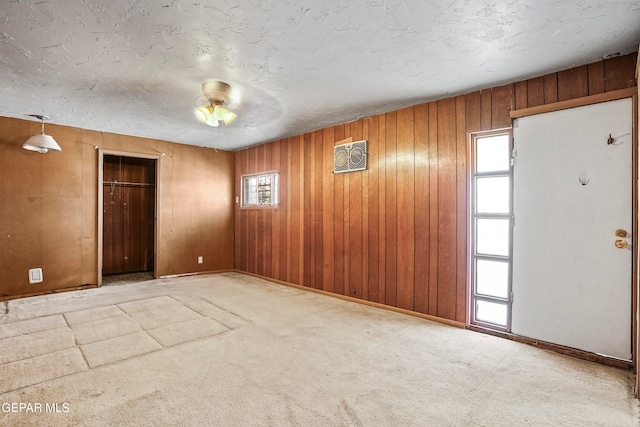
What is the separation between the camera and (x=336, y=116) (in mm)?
3990

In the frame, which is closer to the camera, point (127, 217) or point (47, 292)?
point (47, 292)

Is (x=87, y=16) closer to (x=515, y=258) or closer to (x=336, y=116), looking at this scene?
(x=336, y=116)

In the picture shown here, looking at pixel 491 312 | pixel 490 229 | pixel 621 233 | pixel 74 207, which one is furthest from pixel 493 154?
pixel 74 207

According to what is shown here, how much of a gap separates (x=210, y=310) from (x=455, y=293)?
273 centimetres

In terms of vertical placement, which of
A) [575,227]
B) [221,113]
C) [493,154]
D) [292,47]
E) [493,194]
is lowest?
[575,227]

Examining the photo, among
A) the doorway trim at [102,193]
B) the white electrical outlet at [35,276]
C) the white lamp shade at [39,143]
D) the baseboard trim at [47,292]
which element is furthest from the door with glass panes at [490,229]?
the white electrical outlet at [35,276]

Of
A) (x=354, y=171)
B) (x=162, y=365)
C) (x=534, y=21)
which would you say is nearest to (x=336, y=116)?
(x=354, y=171)

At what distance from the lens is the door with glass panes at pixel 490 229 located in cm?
302

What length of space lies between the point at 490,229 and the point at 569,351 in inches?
46.1

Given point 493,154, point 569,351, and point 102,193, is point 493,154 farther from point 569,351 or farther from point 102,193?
point 102,193

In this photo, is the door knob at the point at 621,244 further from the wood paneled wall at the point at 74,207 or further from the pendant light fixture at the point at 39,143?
the pendant light fixture at the point at 39,143

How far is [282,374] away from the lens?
7.29ft

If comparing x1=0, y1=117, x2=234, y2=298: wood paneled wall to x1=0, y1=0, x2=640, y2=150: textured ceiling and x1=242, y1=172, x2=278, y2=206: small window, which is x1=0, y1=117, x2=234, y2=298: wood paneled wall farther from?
x1=0, y1=0, x2=640, y2=150: textured ceiling

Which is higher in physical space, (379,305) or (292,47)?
(292,47)
